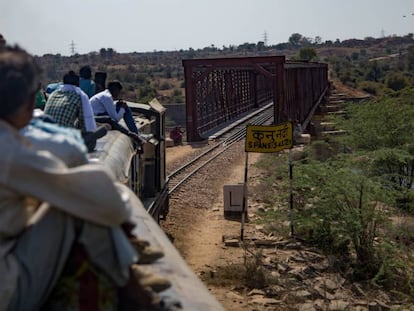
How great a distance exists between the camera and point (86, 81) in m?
8.95

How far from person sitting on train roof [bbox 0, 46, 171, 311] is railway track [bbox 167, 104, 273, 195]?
12343 mm

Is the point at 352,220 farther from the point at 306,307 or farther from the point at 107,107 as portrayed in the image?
the point at 107,107

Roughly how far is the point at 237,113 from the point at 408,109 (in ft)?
57.9

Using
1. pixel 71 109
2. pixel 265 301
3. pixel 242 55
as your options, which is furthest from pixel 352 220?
pixel 242 55

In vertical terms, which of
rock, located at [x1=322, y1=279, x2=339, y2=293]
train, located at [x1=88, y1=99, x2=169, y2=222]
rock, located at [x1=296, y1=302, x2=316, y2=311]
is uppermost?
train, located at [x1=88, y1=99, x2=169, y2=222]

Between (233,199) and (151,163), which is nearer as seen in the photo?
(151,163)

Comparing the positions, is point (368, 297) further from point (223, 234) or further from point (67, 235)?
point (67, 235)

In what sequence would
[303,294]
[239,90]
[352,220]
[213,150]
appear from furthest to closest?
1. [239,90]
2. [213,150]
3. [352,220]
4. [303,294]

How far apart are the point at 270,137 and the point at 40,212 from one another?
9.16 m

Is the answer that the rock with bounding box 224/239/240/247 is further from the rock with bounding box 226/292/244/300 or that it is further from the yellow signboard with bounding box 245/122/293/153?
the rock with bounding box 226/292/244/300

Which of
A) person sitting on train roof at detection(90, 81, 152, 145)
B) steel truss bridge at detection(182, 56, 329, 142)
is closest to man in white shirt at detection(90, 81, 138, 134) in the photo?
person sitting on train roof at detection(90, 81, 152, 145)

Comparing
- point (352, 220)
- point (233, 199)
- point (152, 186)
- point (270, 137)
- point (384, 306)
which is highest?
point (270, 137)

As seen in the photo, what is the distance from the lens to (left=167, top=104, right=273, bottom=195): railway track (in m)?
17.3

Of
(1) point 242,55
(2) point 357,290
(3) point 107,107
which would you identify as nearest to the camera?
(3) point 107,107
